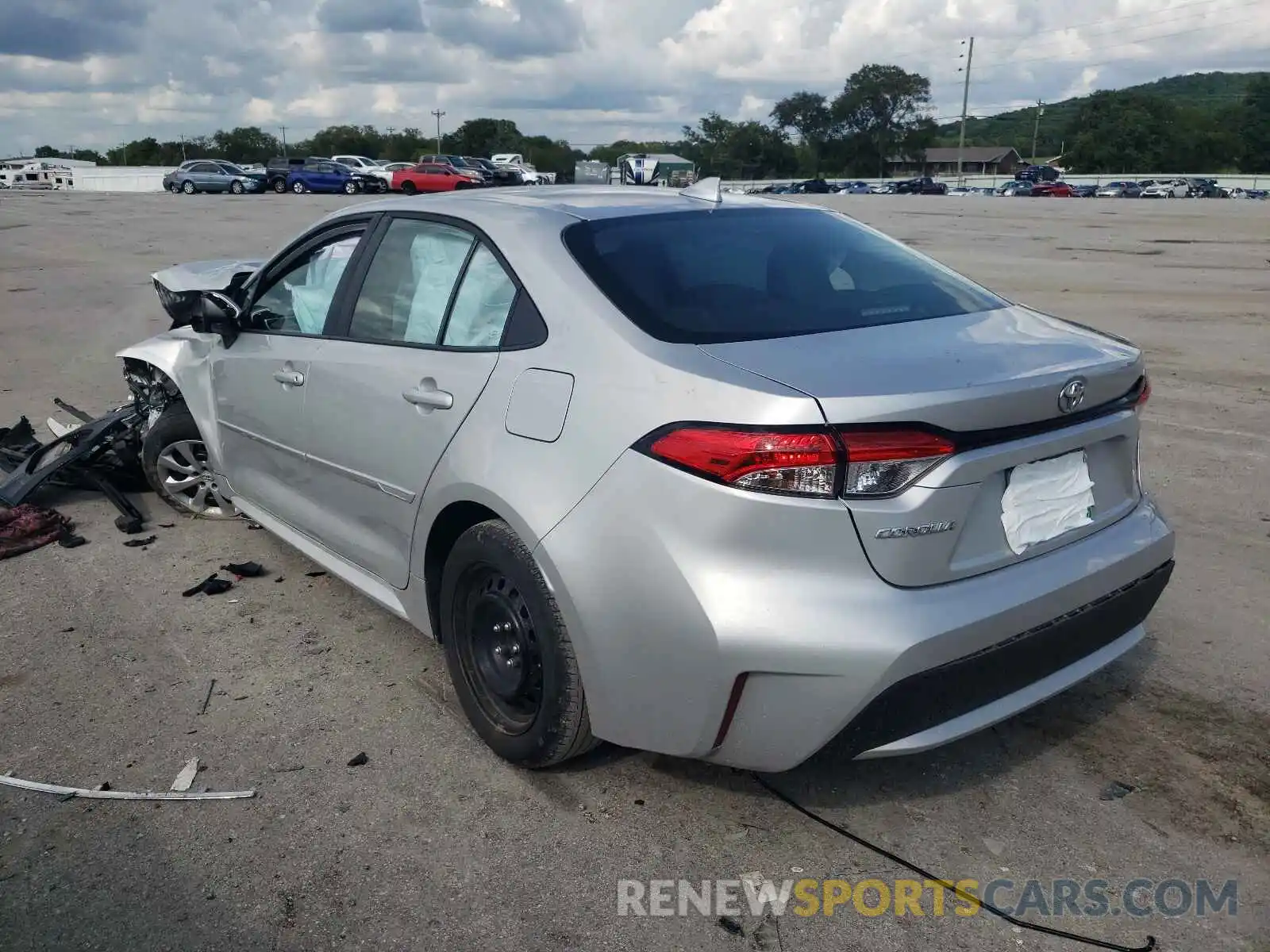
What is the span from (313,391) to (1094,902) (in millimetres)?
3017

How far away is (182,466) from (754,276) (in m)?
3.62

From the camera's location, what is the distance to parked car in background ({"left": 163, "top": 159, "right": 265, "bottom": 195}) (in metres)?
48.0

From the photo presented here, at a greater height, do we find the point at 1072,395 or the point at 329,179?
the point at 1072,395

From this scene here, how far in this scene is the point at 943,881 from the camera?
8.95ft

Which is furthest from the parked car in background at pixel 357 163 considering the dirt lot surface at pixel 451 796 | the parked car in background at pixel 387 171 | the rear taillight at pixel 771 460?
the rear taillight at pixel 771 460

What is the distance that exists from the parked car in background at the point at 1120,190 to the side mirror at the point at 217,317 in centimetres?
6419

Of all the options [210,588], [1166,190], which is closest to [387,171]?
[1166,190]

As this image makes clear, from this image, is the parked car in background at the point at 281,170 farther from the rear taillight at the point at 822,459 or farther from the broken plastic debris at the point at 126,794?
the rear taillight at the point at 822,459

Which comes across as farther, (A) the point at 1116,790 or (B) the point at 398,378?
(B) the point at 398,378

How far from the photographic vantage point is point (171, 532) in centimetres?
546

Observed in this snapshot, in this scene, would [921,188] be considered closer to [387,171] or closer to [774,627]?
[387,171]

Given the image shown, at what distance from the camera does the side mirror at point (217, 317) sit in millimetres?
4504

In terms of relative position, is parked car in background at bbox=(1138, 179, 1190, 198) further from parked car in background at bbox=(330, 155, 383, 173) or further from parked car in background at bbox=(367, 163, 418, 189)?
parked car in background at bbox=(330, 155, 383, 173)

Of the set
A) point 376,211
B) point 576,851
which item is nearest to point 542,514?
Result: point 576,851
